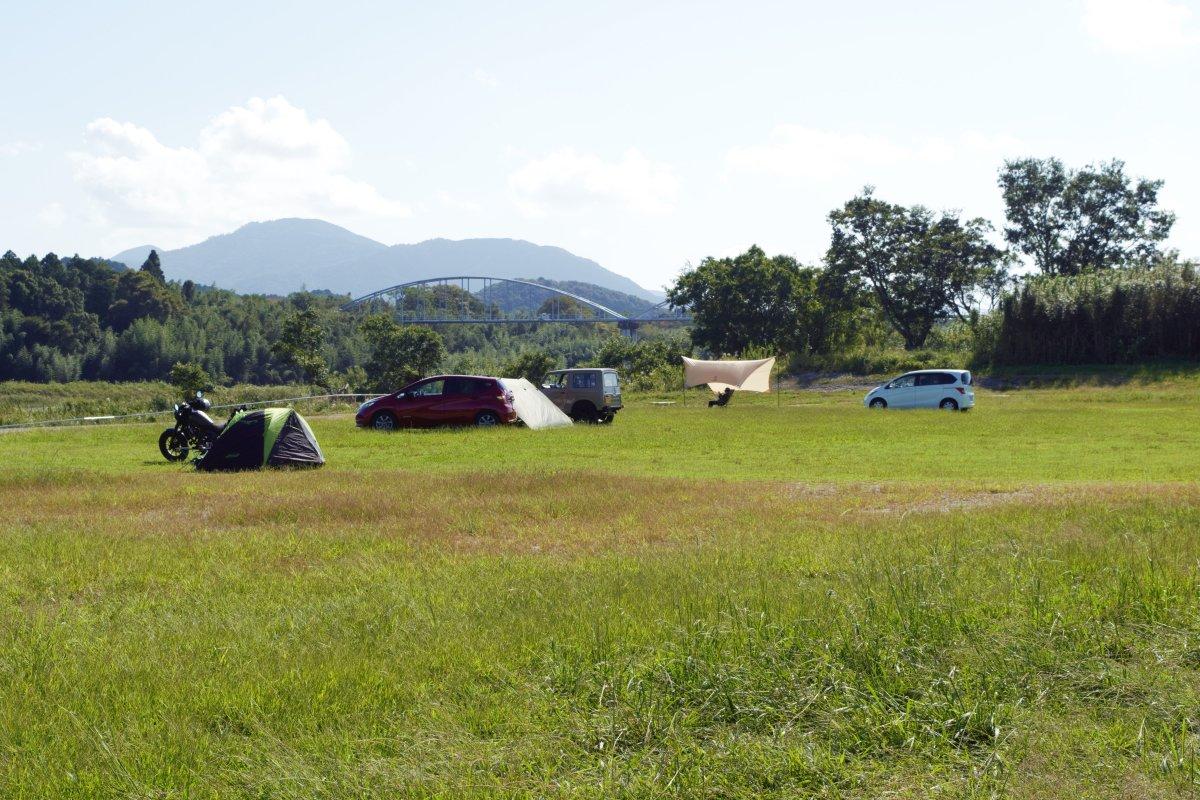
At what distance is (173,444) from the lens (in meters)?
20.2

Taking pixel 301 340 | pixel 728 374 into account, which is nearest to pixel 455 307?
pixel 301 340

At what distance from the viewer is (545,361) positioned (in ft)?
271

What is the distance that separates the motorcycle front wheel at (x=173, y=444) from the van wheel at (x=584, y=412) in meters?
12.9

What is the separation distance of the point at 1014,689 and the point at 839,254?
61.8 m

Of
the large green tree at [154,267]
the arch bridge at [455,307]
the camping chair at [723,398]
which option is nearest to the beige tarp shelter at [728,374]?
the camping chair at [723,398]

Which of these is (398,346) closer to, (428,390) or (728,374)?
(728,374)

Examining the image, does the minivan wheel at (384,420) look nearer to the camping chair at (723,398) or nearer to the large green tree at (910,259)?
the camping chair at (723,398)

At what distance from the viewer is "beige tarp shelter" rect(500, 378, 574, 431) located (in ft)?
87.3

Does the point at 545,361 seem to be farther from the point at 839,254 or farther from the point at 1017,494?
the point at 1017,494

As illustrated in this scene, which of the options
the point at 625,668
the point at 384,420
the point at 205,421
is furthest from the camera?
the point at 384,420

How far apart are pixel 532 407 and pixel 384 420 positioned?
148 inches

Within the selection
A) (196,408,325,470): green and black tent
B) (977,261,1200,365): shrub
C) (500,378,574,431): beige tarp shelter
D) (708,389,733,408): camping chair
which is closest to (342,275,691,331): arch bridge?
(977,261,1200,365): shrub

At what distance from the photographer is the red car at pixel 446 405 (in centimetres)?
2619

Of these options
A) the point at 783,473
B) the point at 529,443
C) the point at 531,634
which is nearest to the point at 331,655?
the point at 531,634
